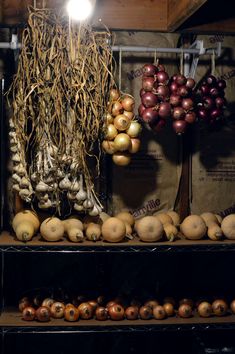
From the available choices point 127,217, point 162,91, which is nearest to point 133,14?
point 162,91

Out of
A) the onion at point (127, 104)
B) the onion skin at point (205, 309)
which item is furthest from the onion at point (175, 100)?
the onion skin at point (205, 309)

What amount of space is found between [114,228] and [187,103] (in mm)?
A: 816

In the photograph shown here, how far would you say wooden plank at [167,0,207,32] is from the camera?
3.27m

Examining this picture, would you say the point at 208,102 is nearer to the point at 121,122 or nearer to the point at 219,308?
the point at 121,122

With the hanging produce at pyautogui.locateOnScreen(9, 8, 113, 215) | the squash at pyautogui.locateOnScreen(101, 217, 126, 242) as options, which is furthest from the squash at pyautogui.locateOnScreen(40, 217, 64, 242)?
the squash at pyautogui.locateOnScreen(101, 217, 126, 242)

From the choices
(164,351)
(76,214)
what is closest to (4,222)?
(76,214)

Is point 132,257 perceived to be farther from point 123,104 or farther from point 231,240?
point 123,104

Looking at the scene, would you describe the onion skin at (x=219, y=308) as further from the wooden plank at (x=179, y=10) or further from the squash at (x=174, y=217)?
the wooden plank at (x=179, y=10)

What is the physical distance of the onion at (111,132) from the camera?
3389mm

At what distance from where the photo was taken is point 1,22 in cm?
370

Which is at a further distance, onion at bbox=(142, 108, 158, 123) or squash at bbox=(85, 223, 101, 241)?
onion at bbox=(142, 108, 158, 123)

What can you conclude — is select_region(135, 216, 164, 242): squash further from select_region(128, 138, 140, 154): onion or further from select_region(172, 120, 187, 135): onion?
select_region(172, 120, 187, 135): onion

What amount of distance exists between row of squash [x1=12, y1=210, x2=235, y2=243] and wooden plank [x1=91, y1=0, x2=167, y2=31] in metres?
1.18

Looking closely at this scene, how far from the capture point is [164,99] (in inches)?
136
